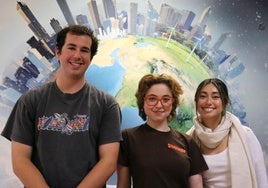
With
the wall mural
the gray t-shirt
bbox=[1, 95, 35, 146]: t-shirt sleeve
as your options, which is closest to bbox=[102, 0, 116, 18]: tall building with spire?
the wall mural

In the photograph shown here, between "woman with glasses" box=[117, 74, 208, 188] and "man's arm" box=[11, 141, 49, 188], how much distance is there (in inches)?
16.3

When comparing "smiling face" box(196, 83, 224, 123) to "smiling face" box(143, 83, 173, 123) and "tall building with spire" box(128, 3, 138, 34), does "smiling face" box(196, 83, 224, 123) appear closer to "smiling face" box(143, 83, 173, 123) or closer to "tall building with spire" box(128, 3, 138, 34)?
"smiling face" box(143, 83, 173, 123)

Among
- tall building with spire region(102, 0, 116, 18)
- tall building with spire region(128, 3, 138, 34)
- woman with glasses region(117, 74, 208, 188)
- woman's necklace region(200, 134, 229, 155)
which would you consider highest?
tall building with spire region(102, 0, 116, 18)

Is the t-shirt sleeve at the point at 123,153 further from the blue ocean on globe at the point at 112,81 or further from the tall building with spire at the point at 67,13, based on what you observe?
the tall building with spire at the point at 67,13

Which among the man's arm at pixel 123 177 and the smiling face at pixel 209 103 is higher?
the smiling face at pixel 209 103

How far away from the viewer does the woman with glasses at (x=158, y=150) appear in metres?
1.46

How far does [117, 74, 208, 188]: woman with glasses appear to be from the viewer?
4.78 feet

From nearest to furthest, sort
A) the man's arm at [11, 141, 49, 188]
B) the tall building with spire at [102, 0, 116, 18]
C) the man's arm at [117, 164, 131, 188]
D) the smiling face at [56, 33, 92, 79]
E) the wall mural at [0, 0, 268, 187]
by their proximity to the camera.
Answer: the man's arm at [11, 141, 49, 188] < the smiling face at [56, 33, 92, 79] < the man's arm at [117, 164, 131, 188] < the wall mural at [0, 0, 268, 187] < the tall building with spire at [102, 0, 116, 18]

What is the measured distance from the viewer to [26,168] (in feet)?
4.30

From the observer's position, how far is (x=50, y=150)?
4.37 ft

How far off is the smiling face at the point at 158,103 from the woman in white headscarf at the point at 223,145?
0.27 metres

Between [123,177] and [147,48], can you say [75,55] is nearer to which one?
[123,177]

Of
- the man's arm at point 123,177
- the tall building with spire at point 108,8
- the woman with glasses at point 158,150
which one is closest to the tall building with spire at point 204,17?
the tall building with spire at point 108,8

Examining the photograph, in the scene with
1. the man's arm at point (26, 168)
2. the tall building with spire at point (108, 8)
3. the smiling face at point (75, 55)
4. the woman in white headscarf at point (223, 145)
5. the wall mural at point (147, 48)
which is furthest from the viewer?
the tall building with spire at point (108, 8)
